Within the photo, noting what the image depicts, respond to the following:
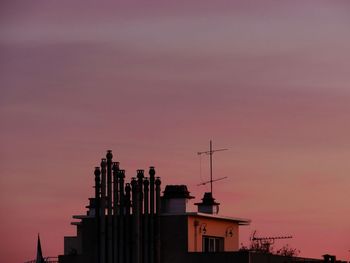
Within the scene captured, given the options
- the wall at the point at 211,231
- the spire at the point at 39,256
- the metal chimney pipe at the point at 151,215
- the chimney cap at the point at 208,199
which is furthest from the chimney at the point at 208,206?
the spire at the point at 39,256

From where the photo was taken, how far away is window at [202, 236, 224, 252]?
9669cm

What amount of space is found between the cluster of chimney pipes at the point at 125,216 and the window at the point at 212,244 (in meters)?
3.17

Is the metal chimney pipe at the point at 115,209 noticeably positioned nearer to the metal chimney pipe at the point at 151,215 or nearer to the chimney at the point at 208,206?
the metal chimney pipe at the point at 151,215

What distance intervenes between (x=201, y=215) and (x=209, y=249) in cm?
271

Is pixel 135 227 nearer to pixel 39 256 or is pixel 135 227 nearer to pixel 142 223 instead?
pixel 142 223

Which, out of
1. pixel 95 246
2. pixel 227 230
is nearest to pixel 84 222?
pixel 95 246

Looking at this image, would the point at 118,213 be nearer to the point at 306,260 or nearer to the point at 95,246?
the point at 95,246

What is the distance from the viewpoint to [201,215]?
3760 inches

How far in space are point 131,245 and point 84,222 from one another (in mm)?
4195

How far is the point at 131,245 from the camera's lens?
311 ft

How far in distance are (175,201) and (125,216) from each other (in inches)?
119

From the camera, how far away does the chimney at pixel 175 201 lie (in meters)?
95.8

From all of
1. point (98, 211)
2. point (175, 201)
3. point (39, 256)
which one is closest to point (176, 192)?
point (175, 201)

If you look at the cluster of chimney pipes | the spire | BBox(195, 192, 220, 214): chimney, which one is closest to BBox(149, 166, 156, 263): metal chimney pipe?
the cluster of chimney pipes
